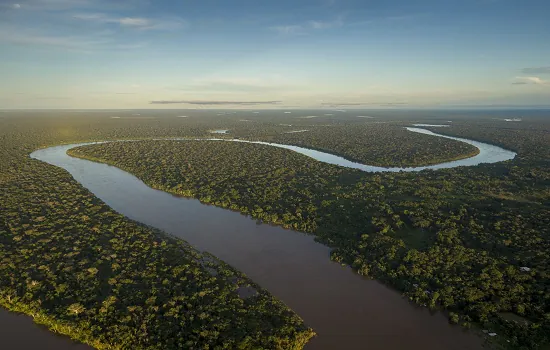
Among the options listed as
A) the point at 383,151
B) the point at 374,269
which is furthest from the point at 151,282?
the point at 383,151

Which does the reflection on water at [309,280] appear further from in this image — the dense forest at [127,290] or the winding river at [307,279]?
the dense forest at [127,290]

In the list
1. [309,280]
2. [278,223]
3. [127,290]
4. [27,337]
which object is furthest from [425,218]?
[27,337]

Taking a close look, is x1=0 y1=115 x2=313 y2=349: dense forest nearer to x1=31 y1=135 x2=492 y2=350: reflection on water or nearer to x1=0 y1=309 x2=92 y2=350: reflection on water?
x1=0 y1=309 x2=92 y2=350: reflection on water

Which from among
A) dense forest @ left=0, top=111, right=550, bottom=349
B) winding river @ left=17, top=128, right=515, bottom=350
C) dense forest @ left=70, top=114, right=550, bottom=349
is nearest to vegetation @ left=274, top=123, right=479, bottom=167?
dense forest @ left=70, top=114, right=550, bottom=349

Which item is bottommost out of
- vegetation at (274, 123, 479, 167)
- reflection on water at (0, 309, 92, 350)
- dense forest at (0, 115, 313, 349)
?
reflection on water at (0, 309, 92, 350)

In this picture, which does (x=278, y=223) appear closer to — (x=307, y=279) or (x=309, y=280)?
(x=307, y=279)

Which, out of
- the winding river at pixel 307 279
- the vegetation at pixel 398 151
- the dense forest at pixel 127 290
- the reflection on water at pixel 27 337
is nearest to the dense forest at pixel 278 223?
the dense forest at pixel 127 290

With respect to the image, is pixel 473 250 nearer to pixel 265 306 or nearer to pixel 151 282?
pixel 265 306
